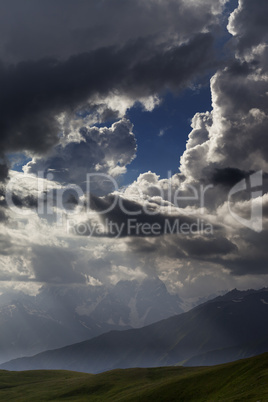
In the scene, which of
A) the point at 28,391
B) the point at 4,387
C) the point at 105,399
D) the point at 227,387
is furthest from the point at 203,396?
the point at 4,387

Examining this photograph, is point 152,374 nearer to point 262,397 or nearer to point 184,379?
point 184,379

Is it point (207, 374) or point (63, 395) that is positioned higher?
point (207, 374)

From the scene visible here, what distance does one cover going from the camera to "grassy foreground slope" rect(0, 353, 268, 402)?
107m

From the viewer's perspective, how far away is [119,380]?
171 metres

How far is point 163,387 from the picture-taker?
5064 inches

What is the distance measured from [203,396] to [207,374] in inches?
782

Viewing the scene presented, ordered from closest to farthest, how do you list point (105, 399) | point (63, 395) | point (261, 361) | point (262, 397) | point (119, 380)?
point (262, 397), point (261, 361), point (105, 399), point (63, 395), point (119, 380)

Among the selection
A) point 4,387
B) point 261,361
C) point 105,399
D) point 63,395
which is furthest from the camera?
point 4,387

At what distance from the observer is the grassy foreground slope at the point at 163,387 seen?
10719 centimetres

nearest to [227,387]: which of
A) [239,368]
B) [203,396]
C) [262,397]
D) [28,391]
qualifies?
[203,396]

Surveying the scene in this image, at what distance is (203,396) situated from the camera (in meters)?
113

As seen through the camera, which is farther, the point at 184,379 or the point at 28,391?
the point at 28,391

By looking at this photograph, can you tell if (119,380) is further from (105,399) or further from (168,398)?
(168,398)

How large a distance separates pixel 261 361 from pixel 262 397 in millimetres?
44329
